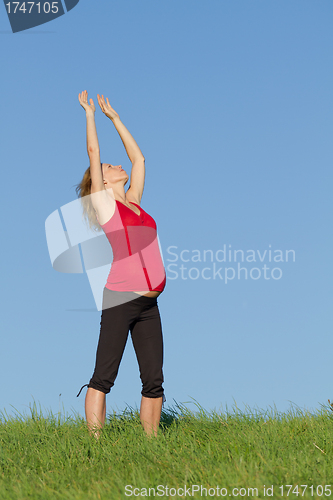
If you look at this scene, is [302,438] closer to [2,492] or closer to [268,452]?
[268,452]

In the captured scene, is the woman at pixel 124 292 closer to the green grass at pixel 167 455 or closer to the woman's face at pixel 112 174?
the woman's face at pixel 112 174

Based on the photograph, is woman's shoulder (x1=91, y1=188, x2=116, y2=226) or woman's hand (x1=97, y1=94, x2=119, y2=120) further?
woman's hand (x1=97, y1=94, x2=119, y2=120)

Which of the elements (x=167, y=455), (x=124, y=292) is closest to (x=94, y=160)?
(x=124, y=292)

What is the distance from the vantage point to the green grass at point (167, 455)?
9.95 ft

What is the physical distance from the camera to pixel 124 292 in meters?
4.27

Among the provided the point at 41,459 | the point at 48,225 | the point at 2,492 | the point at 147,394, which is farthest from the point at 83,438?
the point at 48,225

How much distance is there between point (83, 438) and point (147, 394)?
702 millimetres

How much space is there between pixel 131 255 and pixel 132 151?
1.28 m

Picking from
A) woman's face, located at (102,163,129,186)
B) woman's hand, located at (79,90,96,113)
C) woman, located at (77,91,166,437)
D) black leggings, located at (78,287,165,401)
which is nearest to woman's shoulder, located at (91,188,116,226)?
woman, located at (77,91,166,437)

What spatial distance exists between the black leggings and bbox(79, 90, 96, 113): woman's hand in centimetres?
173

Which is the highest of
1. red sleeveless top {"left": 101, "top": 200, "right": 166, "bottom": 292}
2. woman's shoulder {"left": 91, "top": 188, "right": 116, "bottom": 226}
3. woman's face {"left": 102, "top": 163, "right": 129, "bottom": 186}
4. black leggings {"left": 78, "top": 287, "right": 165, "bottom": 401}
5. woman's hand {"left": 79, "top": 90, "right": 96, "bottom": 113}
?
woman's hand {"left": 79, "top": 90, "right": 96, "bottom": 113}

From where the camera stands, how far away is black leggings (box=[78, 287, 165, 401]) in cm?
421

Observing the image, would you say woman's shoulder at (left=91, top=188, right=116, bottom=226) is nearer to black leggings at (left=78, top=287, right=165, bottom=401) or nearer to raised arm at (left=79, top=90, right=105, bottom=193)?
raised arm at (left=79, top=90, right=105, bottom=193)

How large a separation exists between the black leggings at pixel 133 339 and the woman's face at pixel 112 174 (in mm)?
1095
